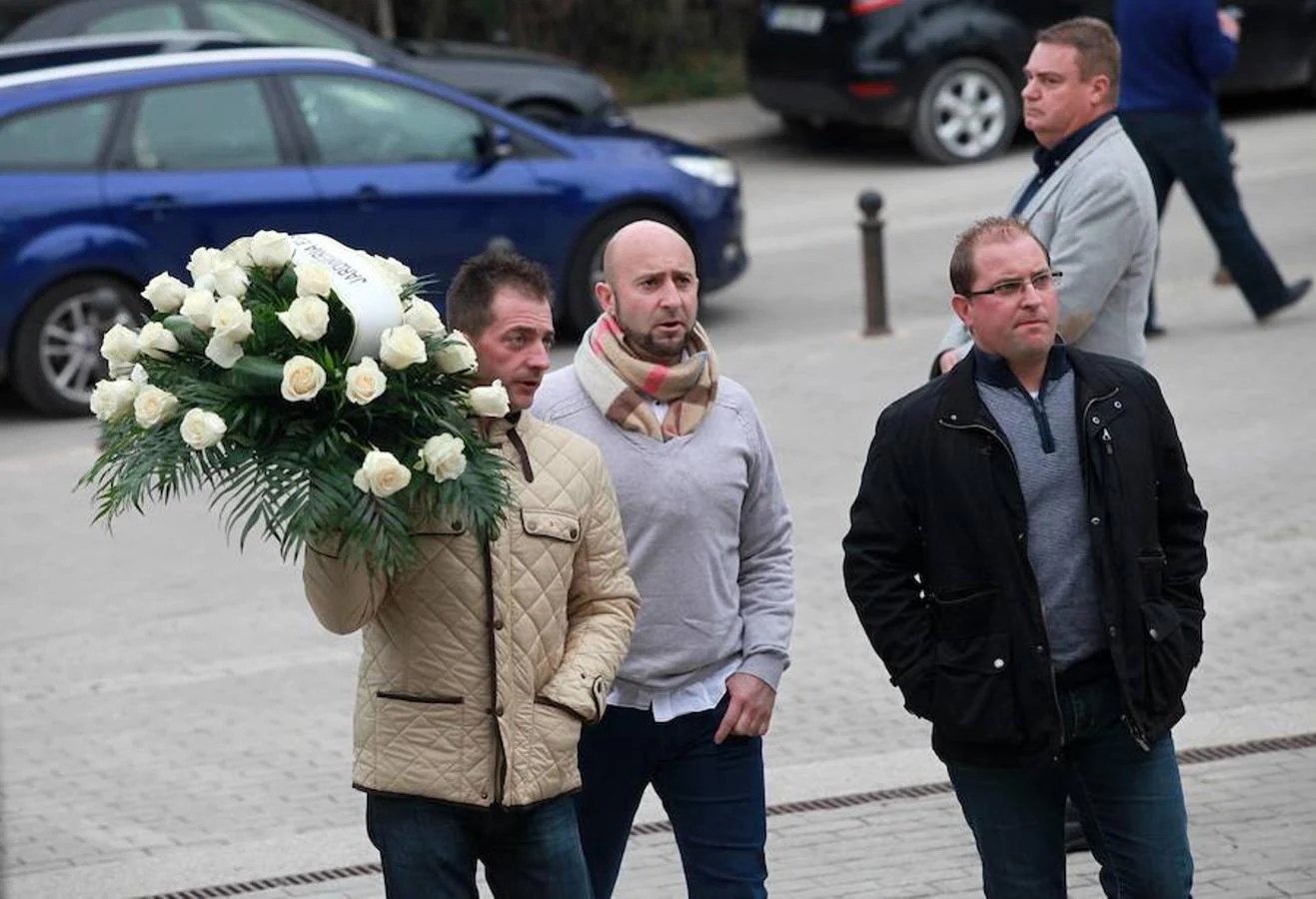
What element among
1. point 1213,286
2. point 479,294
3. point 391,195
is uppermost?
point 479,294

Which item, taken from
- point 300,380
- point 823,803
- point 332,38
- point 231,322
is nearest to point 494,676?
point 300,380

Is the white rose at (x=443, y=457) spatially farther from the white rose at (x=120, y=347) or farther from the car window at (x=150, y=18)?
the car window at (x=150, y=18)

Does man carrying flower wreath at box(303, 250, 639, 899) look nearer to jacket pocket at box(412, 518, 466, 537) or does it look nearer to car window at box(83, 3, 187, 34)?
jacket pocket at box(412, 518, 466, 537)

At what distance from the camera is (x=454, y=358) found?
436 centimetres

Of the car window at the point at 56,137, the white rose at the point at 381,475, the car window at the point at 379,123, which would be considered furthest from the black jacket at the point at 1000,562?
the car window at the point at 379,123

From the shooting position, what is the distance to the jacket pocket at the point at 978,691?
4676 millimetres

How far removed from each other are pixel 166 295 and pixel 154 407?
0.92ft

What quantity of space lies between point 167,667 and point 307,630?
1.74 feet

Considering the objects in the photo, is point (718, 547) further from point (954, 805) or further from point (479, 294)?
point (954, 805)

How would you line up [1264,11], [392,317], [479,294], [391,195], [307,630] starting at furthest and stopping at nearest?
[1264,11] < [391,195] < [307,630] < [479,294] < [392,317]

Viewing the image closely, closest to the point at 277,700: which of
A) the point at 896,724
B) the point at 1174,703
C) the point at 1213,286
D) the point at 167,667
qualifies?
the point at 167,667

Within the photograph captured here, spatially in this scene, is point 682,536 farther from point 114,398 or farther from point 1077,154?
point 1077,154

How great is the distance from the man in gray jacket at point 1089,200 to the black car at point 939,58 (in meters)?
11.5

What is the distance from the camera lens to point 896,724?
7.30 meters
